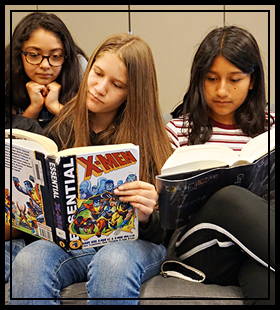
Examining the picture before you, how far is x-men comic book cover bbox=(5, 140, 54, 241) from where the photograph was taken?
3.25ft

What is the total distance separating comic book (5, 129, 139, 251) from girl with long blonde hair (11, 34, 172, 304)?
0.12ft

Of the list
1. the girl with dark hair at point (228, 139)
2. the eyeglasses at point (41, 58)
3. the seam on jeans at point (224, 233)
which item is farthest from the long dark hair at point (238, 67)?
the eyeglasses at point (41, 58)

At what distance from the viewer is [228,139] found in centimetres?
121

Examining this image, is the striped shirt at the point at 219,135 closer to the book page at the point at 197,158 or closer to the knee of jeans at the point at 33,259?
the book page at the point at 197,158

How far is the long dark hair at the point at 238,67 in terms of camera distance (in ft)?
3.86

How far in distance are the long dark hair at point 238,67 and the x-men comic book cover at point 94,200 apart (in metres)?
0.32

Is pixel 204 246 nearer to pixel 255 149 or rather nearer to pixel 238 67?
pixel 255 149

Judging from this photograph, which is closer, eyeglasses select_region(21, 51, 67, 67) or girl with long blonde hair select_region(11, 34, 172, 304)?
girl with long blonde hair select_region(11, 34, 172, 304)

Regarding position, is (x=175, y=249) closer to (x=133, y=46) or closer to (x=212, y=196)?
(x=212, y=196)

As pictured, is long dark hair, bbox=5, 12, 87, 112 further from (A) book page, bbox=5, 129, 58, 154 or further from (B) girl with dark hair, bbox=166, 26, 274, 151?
(B) girl with dark hair, bbox=166, 26, 274, 151

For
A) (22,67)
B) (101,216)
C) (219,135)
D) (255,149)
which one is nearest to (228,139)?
(219,135)

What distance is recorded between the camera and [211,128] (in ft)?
4.01

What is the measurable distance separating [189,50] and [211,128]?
0.27 metres

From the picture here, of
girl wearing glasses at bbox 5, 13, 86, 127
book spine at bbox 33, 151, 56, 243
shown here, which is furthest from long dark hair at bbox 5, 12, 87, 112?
book spine at bbox 33, 151, 56, 243
